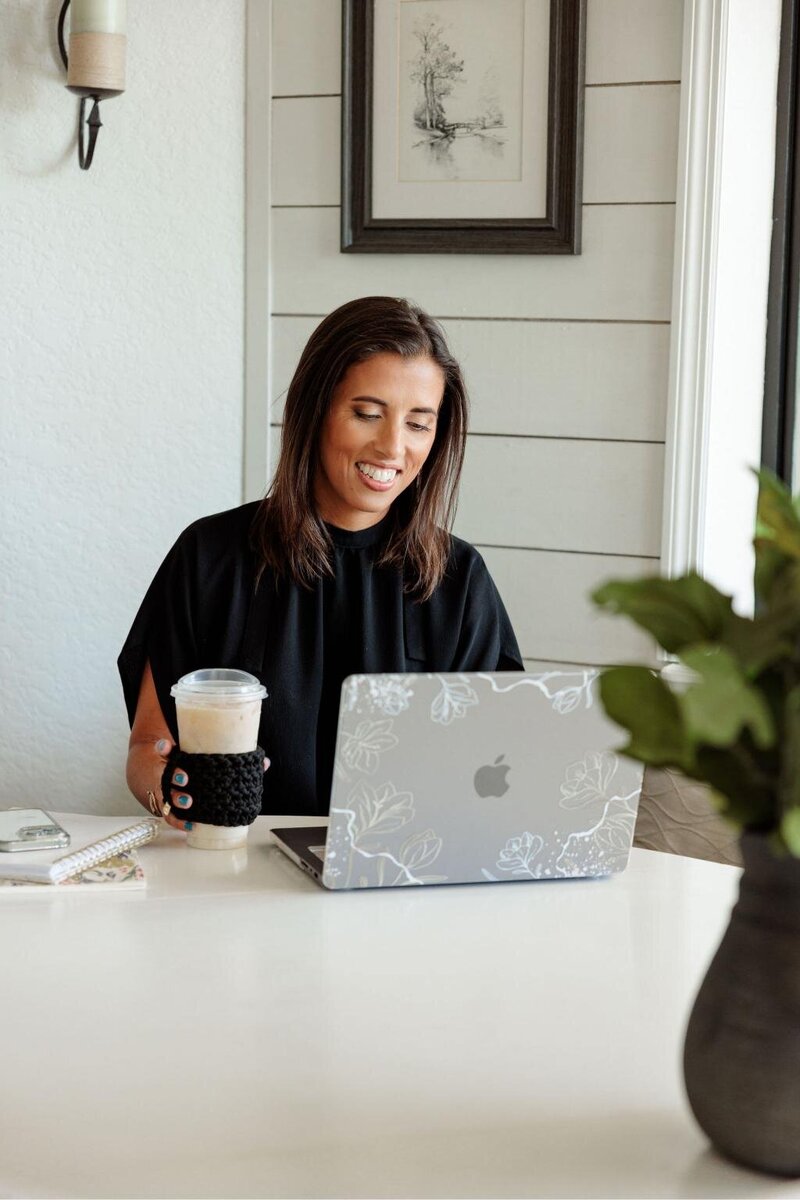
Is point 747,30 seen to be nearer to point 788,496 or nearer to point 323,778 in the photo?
point 323,778

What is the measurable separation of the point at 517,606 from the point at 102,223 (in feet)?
3.38

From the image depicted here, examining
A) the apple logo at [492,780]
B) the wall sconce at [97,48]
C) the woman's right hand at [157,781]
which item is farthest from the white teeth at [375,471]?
the wall sconce at [97,48]

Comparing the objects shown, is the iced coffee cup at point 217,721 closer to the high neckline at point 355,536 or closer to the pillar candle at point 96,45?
the high neckline at point 355,536

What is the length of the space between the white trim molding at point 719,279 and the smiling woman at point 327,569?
→ 457 mm

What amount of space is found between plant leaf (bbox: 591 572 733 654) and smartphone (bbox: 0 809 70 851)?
2.89ft

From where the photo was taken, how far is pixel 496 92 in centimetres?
242

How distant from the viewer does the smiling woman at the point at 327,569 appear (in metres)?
2.02

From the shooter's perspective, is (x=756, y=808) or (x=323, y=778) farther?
(x=323, y=778)

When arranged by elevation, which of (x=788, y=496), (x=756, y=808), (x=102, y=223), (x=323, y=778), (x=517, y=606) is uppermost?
(x=102, y=223)

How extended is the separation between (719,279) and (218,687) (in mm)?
A: 1221

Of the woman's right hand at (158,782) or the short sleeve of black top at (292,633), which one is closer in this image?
the woman's right hand at (158,782)

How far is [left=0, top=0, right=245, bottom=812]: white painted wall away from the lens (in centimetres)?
258

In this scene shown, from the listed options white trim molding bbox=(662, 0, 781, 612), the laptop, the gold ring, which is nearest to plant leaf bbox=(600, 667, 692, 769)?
the laptop

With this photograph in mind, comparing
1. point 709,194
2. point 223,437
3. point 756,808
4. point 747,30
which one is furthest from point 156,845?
point 747,30
